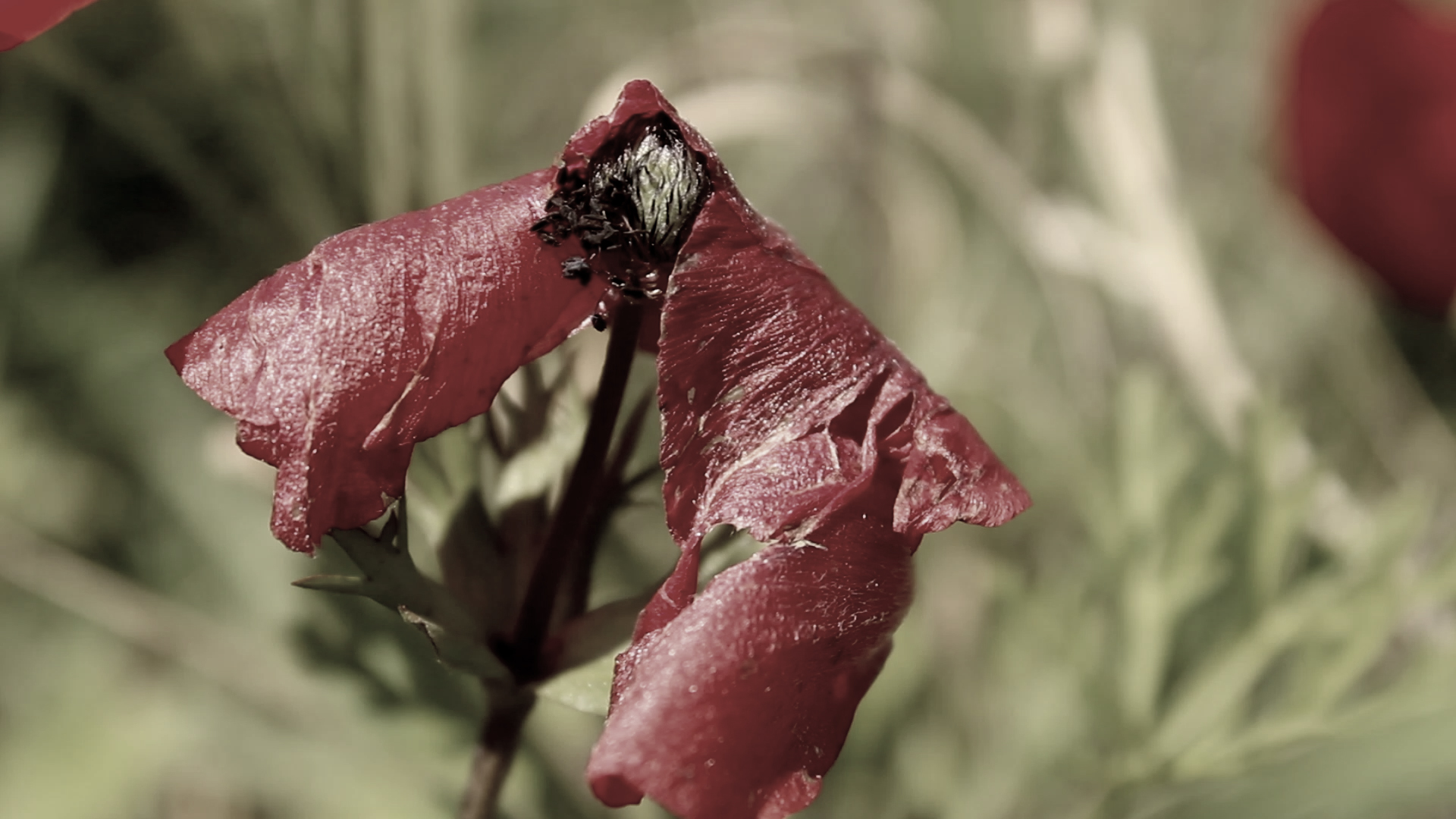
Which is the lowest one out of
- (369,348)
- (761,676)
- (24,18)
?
(761,676)

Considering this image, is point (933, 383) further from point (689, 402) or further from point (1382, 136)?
point (689, 402)

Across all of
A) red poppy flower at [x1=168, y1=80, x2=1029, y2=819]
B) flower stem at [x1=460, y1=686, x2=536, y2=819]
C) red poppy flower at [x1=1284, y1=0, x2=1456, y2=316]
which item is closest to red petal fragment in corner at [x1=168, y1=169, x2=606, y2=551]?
red poppy flower at [x1=168, y1=80, x2=1029, y2=819]

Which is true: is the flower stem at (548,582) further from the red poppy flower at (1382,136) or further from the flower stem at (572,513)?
the red poppy flower at (1382,136)

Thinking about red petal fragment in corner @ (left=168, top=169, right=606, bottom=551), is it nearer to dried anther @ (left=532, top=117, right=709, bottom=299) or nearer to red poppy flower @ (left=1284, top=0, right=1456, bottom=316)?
dried anther @ (left=532, top=117, right=709, bottom=299)

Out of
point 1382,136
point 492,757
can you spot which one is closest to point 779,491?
point 492,757

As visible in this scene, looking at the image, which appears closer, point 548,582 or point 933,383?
point 548,582

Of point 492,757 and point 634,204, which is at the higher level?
point 634,204

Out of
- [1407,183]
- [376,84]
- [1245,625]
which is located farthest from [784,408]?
[1407,183]

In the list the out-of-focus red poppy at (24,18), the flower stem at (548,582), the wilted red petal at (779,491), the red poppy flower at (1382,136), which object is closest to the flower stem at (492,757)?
the flower stem at (548,582)
